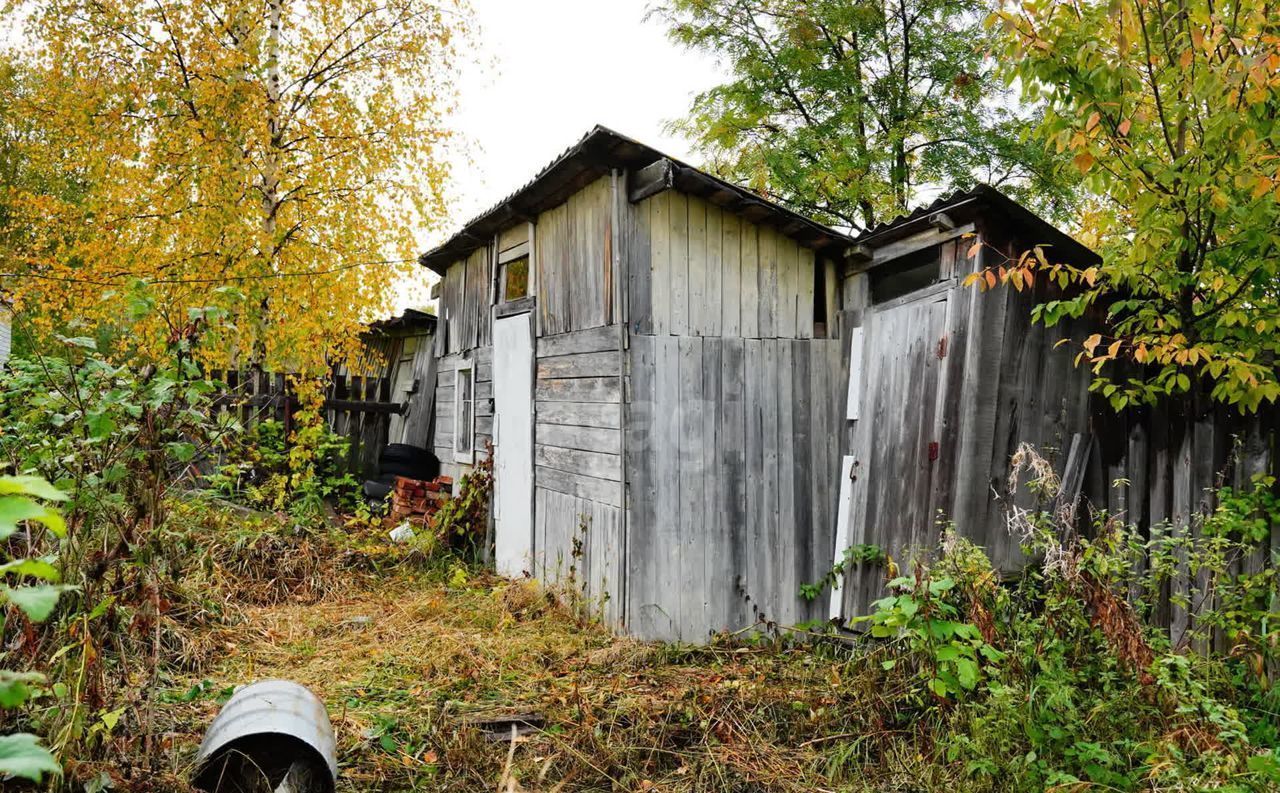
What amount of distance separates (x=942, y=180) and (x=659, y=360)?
770 cm

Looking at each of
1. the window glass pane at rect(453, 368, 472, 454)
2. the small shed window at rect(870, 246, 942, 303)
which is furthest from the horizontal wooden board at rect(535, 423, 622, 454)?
the small shed window at rect(870, 246, 942, 303)

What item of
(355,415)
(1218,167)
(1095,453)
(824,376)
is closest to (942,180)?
(824,376)

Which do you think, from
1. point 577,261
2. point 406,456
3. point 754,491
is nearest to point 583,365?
point 577,261

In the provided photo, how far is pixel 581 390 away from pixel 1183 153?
4312 mm

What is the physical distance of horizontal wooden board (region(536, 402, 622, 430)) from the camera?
5.83m

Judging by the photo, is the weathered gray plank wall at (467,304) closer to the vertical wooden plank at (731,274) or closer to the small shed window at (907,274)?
the vertical wooden plank at (731,274)

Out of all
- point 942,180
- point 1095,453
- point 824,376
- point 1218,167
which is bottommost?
point 1095,453

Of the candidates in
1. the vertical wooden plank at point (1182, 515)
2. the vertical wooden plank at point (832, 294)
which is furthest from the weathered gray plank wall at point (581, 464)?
the vertical wooden plank at point (1182, 515)

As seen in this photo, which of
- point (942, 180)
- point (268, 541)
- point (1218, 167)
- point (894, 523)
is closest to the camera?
point (1218, 167)

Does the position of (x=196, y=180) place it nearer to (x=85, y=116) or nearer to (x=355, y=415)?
(x=85, y=116)

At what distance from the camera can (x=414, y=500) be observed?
30.1ft

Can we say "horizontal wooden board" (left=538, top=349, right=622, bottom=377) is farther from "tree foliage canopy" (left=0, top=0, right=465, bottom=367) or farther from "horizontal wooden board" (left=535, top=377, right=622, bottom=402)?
"tree foliage canopy" (left=0, top=0, right=465, bottom=367)

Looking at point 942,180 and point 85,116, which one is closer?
point 85,116

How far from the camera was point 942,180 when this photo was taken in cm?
1138
